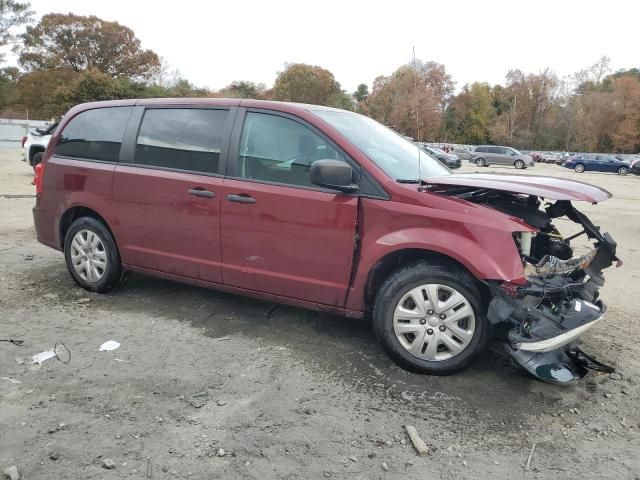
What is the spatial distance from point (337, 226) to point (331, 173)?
1.29 ft

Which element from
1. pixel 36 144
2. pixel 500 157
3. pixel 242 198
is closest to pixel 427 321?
pixel 242 198

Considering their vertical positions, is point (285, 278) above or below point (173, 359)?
above

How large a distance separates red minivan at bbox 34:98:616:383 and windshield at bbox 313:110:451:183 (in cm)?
2

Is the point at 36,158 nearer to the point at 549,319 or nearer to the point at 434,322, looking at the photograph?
the point at 434,322

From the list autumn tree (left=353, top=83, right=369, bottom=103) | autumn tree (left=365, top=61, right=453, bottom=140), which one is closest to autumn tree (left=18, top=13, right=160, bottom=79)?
autumn tree (left=353, top=83, right=369, bottom=103)

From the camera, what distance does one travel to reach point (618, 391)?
341cm

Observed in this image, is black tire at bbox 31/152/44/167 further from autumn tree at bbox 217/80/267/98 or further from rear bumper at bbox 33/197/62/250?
autumn tree at bbox 217/80/267/98

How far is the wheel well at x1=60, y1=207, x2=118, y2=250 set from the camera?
15.9 feet

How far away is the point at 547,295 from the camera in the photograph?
337 centimetres

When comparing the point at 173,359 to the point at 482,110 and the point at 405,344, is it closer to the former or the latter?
the point at 405,344

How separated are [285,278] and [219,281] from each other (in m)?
0.65

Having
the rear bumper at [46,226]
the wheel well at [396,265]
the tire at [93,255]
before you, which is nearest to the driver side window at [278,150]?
the wheel well at [396,265]

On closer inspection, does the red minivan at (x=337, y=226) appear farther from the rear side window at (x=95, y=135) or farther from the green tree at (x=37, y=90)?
the green tree at (x=37, y=90)

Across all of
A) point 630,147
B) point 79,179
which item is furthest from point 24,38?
point 630,147
